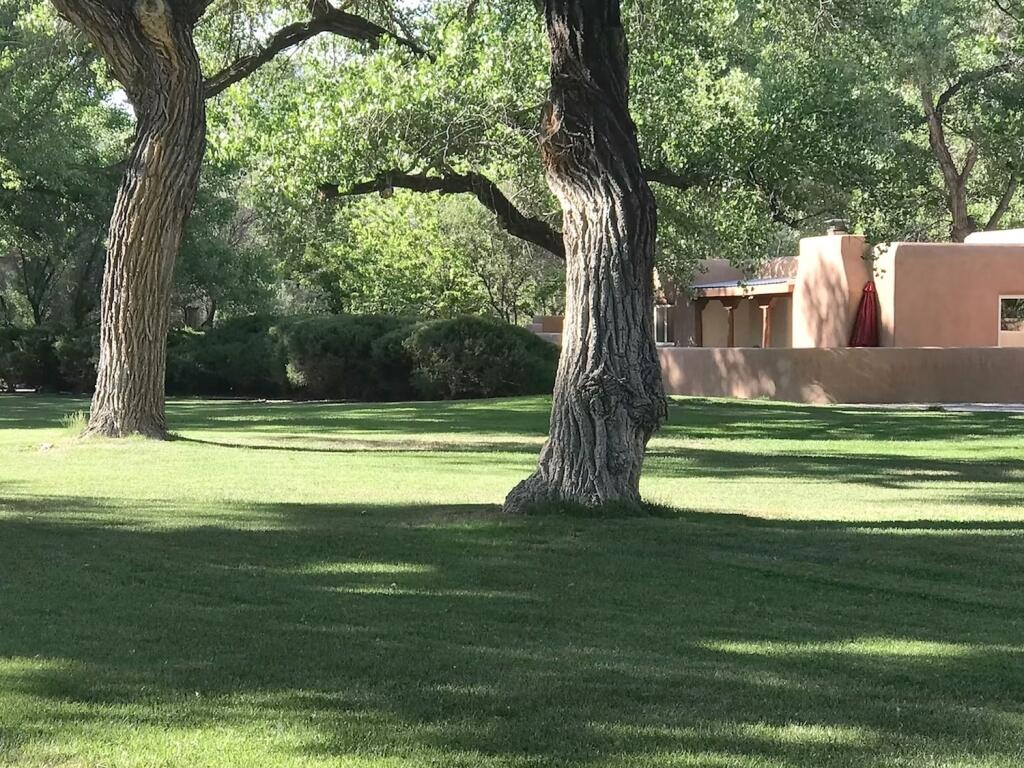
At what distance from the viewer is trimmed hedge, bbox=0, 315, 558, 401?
28062mm

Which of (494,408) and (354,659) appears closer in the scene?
(354,659)

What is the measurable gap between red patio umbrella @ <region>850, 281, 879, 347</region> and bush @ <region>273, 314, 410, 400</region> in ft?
31.9

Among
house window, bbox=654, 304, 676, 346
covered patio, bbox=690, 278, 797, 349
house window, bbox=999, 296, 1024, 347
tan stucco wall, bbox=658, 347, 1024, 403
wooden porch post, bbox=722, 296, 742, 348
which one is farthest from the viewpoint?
house window, bbox=654, 304, 676, 346

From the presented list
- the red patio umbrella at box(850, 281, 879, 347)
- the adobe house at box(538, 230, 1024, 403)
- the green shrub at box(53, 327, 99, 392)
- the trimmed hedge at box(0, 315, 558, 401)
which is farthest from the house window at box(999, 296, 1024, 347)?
the green shrub at box(53, 327, 99, 392)

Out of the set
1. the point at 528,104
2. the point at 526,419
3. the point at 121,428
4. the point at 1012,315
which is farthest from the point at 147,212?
the point at 1012,315

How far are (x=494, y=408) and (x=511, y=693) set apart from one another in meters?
20.0

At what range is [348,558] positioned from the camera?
814 centimetres

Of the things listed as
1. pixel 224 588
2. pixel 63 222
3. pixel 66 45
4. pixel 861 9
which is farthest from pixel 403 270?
pixel 224 588

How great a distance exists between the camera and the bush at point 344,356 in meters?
29.3

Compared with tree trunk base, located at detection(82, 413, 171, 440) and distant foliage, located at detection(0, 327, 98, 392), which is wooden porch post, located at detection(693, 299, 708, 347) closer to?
distant foliage, located at detection(0, 327, 98, 392)

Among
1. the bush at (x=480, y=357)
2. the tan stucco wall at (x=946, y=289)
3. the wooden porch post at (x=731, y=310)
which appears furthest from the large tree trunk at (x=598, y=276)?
the wooden porch post at (x=731, y=310)

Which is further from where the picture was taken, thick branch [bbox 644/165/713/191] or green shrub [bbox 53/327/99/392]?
green shrub [bbox 53/327/99/392]

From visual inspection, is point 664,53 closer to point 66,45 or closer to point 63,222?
point 66,45

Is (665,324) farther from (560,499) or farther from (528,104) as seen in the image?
(560,499)
